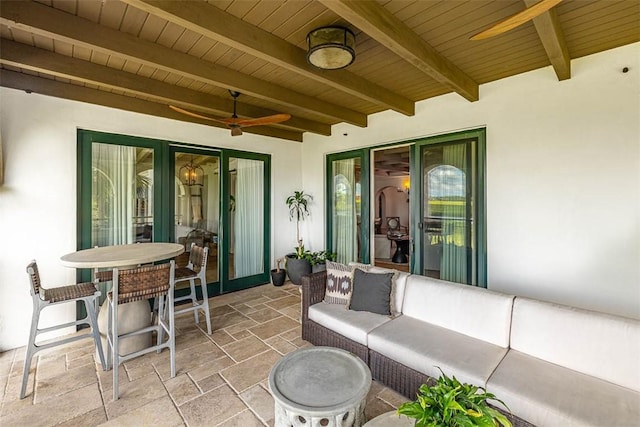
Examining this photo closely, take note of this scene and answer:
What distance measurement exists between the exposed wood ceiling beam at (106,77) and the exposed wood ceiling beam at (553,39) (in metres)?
3.36

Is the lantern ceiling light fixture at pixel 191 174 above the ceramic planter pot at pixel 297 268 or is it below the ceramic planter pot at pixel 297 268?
above

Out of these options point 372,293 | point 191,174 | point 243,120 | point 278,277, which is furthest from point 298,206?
point 372,293

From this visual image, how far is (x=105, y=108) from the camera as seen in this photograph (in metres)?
3.67

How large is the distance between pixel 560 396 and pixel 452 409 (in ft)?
3.12

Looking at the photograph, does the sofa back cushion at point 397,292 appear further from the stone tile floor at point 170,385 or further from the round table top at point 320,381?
the round table top at point 320,381

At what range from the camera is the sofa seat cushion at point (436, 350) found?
190cm

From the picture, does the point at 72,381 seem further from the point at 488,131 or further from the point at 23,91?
the point at 488,131

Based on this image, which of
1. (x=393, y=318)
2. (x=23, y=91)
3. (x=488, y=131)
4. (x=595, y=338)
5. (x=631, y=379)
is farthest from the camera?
(x=488, y=131)

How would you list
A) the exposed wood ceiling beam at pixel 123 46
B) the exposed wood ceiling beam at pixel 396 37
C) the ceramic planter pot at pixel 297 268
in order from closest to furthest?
the exposed wood ceiling beam at pixel 396 37, the exposed wood ceiling beam at pixel 123 46, the ceramic planter pot at pixel 297 268

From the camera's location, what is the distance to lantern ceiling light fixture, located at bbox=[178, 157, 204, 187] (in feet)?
14.7

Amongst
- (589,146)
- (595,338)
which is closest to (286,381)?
(595,338)

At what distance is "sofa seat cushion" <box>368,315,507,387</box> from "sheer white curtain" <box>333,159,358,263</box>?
8.83 feet

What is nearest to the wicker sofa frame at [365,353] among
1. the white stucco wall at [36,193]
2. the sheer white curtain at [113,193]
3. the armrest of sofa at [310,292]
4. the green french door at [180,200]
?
the armrest of sofa at [310,292]

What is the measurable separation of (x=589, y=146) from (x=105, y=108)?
5.48 meters
